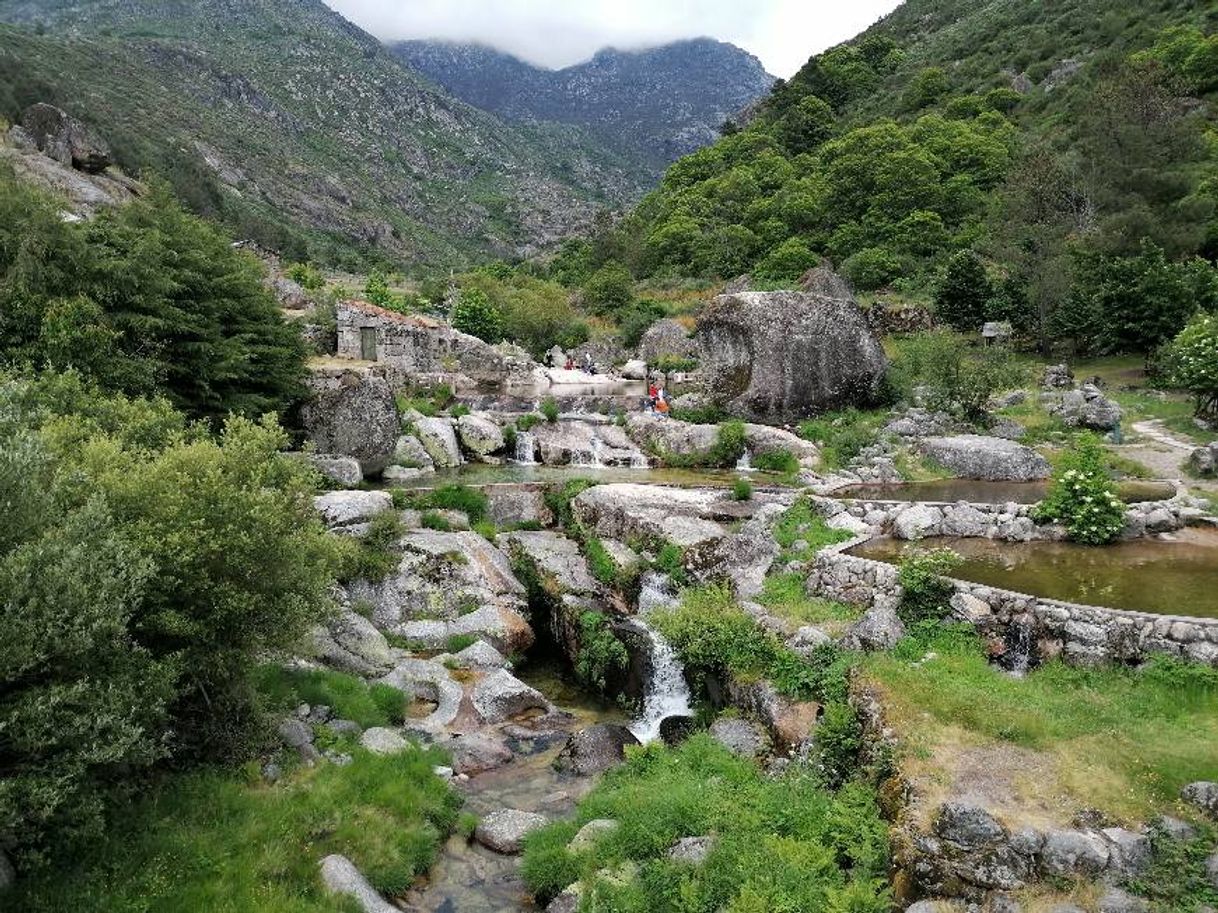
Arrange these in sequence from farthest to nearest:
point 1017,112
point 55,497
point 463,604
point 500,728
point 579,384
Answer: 1. point 1017,112
2. point 579,384
3. point 463,604
4. point 500,728
5. point 55,497

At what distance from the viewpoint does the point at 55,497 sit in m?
9.12

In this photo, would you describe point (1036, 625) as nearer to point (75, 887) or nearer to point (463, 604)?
point (463, 604)

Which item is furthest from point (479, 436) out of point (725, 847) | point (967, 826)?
point (967, 826)

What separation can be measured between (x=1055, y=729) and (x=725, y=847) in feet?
16.3

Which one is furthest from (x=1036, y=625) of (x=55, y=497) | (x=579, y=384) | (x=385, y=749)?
(x=579, y=384)

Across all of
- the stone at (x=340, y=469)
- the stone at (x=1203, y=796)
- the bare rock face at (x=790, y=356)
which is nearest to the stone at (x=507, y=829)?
the stone at (x=1203, y=796)

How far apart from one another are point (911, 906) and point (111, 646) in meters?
9.34

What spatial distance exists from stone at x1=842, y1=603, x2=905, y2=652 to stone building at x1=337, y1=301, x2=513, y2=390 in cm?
2632

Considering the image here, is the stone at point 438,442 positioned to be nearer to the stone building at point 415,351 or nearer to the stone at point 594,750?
the stone building at point 415,351

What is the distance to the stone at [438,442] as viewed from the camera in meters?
29.2

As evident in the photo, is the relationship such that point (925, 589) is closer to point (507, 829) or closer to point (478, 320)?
point (507, 829)

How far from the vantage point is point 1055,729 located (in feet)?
34.8

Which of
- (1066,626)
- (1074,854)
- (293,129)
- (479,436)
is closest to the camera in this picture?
(1074,854)

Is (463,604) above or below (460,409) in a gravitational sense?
below
